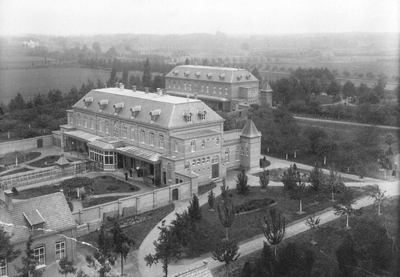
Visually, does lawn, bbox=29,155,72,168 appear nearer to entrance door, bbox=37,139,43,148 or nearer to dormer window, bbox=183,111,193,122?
entrance door, bbox=37,139,43,148

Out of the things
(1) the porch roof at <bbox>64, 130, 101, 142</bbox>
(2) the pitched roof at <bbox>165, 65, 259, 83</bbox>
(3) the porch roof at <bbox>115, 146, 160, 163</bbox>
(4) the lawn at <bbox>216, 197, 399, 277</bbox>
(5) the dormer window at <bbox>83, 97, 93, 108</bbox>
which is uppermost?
(2) the pitched roof at <bbox>165, 65, 259, 83</bbox>

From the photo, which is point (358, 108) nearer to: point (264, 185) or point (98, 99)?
point (264, 185)

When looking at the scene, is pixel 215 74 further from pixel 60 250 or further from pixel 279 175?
pixel 60 250

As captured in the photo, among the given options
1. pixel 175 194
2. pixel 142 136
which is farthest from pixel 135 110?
pixel 175 194

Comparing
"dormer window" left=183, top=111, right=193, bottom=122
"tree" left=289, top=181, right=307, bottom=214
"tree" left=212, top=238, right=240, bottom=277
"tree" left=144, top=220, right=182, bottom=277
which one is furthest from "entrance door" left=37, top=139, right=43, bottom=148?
"tree" left=212, top=238, right=240, bottom=277

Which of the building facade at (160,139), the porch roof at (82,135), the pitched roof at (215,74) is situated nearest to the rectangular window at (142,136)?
the building facade at (160,139)
